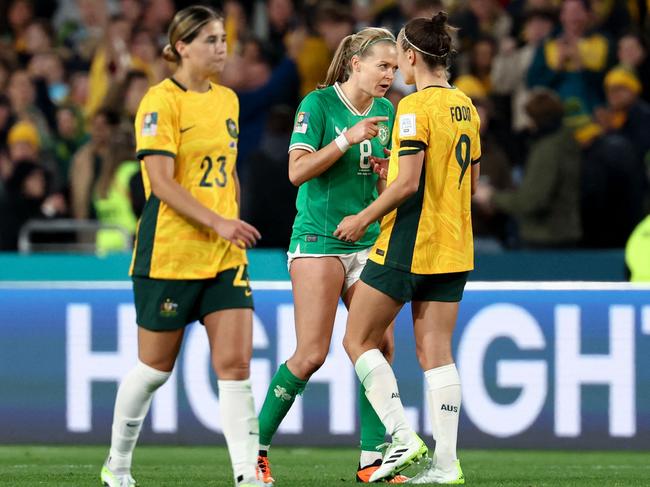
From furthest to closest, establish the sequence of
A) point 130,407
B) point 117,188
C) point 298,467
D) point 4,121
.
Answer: point 4,121, point 117,188, point 298,467, point 130,407

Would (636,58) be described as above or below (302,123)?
above

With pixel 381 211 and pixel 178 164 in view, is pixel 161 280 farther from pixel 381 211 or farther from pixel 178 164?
pixel 381 211

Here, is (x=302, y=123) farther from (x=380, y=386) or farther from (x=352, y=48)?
(x=380, y=386)

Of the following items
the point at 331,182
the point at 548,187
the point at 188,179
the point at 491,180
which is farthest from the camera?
the point at 491,180

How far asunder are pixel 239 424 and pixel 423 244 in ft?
3.88

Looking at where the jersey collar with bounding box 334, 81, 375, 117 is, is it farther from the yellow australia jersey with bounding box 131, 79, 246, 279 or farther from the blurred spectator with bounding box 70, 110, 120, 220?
the blurred spectator with bounding box 70, 110, 120, 220

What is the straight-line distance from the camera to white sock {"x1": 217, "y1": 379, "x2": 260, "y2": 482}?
6.16m

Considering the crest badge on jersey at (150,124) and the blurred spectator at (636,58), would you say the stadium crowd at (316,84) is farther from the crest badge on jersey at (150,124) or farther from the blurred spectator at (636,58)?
the crest badge on jersey at (150,124)

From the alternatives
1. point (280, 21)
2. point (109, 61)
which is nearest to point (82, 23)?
point (109, 61)

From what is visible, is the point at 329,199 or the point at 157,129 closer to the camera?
the point at 157,129

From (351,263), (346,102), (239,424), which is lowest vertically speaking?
(239,424)

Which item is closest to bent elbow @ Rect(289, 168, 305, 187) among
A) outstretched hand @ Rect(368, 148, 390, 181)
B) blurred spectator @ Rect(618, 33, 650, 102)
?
outstretched hand @ Rect(368, 148, 390, 181)

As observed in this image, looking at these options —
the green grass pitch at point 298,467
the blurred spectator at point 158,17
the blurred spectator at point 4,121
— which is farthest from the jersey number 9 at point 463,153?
the blurred spectator at point 158,17

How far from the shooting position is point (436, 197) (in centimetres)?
665
